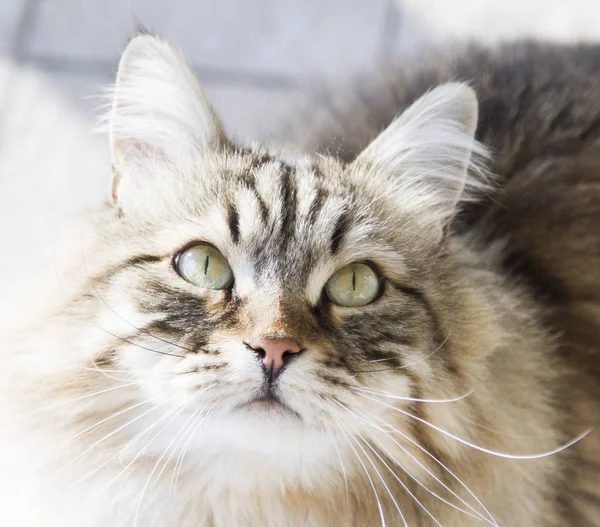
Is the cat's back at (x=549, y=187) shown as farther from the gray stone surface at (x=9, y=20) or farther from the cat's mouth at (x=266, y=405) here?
the gray stone surface at (x=9, y=20)

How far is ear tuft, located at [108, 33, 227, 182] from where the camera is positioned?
104 cm

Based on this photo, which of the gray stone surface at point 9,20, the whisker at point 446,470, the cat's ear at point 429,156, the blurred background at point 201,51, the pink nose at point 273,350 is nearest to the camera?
the pink nose at point 273,350

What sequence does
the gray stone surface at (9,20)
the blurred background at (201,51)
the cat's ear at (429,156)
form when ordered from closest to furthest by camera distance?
the cat's ear at (429,156) → the blurred background at (201,51) → the gray stone surface at (9,20)

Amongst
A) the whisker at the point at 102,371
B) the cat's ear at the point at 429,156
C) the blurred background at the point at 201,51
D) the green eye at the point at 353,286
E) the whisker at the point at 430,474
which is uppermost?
the blurred background at the point at 201,51

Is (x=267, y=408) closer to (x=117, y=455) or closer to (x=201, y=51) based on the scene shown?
(x=117, y=455)

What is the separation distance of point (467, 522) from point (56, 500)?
2.08 feet

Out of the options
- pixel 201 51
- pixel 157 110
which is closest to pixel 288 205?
pixel 157 110

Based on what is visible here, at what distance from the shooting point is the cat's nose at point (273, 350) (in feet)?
2.78

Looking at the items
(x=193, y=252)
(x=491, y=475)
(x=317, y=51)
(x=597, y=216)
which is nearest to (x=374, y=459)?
(x=491, y=475)

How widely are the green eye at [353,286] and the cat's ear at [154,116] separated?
0.30 meters

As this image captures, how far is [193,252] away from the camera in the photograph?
984mm

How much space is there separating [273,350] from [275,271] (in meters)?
0.13

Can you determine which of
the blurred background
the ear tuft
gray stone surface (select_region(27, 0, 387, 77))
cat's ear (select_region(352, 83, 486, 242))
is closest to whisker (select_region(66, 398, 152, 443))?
the ear tuft

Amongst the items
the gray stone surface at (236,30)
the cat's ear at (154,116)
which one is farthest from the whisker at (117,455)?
the gray stone surface at (236,30)
